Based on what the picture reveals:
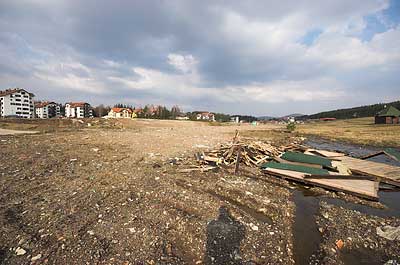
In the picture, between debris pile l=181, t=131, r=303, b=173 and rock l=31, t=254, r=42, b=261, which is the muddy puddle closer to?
debris pile l=181, t=131, r=303, b=173

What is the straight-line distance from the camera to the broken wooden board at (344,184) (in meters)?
7.63

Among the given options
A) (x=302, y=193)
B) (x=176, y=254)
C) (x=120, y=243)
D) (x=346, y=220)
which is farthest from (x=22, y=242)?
(x=302, y=193)

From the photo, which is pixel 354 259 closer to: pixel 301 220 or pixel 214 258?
pixel 301 220

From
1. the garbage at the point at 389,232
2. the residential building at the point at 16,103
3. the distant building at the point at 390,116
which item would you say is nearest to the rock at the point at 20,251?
the garbage at the point at 389,232

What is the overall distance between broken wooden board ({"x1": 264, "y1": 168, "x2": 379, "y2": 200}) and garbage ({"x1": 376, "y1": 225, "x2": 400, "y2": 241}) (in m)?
2.42

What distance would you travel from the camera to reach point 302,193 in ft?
26.9

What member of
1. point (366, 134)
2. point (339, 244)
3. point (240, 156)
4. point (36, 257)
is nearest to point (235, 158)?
point (240, 156)

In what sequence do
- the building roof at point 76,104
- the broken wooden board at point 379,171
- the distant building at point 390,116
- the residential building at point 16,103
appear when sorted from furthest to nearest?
1. the building roof at point 76,104
2. the residential building at point 16,103
3. the distant building at point 390,116
4. the broken wooden board at point 379,171

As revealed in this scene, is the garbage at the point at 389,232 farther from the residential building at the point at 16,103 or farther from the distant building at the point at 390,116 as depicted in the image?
the residential building at the point at 16,103

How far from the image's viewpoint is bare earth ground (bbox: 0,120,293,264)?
157 inches

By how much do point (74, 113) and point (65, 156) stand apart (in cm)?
11800

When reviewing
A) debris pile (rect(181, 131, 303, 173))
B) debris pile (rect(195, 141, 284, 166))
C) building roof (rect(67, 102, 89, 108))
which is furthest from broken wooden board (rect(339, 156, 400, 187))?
building roof (rect(67, 102, 89, 108))

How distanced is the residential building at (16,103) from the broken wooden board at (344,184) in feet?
336

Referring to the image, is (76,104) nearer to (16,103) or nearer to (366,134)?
(16,103)
